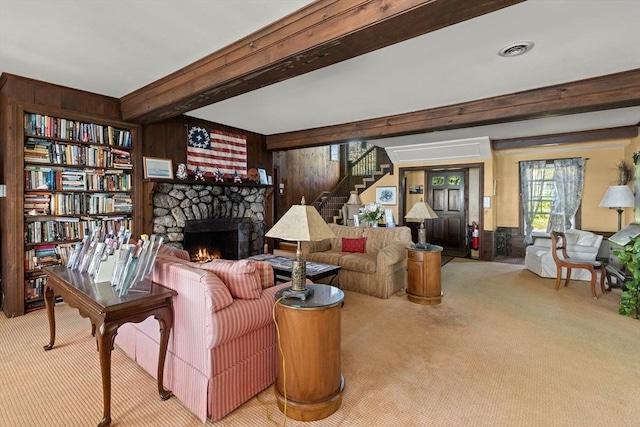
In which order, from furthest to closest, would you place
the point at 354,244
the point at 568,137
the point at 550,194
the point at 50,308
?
the point at 550,194
the point at 568,137
the point at 354,244
the point at 50,308

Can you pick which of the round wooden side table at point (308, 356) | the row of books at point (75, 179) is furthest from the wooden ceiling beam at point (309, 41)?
the round wooden side table at point (308, 356)

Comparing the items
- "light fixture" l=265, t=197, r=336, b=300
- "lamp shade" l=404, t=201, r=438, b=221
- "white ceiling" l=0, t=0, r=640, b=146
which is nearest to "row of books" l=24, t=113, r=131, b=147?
"white ceiling" l=0, t=0, r=640, b=146

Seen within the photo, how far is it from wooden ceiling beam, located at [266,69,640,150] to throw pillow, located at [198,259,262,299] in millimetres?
3553

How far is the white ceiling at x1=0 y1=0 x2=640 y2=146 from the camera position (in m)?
2.16

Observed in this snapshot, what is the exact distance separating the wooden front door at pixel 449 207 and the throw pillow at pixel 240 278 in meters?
6.69

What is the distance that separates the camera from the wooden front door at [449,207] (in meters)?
7.61

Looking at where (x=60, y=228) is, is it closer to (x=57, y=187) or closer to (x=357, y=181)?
(x=57, y=187)

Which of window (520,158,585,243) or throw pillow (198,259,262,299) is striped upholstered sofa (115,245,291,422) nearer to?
throw pillow (198,259,262,299)

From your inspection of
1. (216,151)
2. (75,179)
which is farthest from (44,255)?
(216,151)

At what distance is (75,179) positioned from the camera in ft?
12.6

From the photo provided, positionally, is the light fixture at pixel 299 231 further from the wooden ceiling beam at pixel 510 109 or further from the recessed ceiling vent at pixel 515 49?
the wooden ceiling beam at pixel 510 109

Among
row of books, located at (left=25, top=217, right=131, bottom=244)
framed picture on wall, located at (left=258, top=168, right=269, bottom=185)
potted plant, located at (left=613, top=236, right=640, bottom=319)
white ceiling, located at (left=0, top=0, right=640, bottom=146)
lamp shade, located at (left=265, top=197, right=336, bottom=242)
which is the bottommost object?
potted plant, located at (left=613, top=236, right=640, bottom=319)

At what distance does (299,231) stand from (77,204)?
3593 mm

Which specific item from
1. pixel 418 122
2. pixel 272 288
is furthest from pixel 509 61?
pixel 272 288
